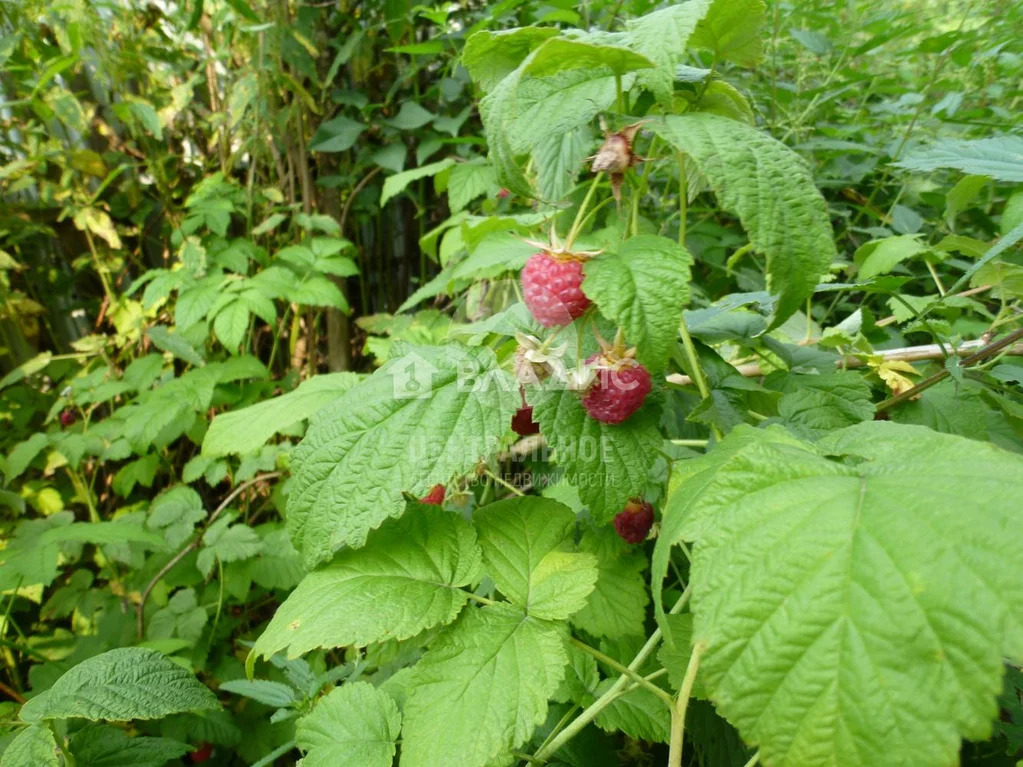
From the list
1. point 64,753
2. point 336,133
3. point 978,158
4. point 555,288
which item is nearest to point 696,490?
point 555,288

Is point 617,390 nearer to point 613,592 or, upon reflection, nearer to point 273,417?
point 613,592

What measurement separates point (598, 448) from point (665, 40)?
0.33m

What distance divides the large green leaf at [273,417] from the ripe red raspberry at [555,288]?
15.5 inches

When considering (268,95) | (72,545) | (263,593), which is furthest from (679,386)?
A: (268,95)

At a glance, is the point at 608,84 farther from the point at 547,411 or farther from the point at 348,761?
the point at 348,761

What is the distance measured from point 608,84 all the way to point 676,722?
1.75 feet

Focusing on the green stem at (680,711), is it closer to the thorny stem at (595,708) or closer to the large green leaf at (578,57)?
the thorny stem at (595,708)

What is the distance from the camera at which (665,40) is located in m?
0.44

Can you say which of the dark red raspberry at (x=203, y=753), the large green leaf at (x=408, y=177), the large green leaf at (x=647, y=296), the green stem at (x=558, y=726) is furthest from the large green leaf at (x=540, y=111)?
the dark red raspberry at (x=203, y=753)

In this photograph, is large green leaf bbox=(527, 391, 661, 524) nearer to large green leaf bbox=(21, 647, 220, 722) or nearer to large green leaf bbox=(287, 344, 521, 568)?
large green leaf bbox=(287, 344, 521, 568)

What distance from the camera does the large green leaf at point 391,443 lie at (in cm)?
50

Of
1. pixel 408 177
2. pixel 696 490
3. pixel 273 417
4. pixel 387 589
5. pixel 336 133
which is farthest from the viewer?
pixel 336 133

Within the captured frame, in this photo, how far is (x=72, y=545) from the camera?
5.02 ft

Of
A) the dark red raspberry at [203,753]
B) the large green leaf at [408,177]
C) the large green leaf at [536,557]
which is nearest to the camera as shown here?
the large green leaf at [536,557]
